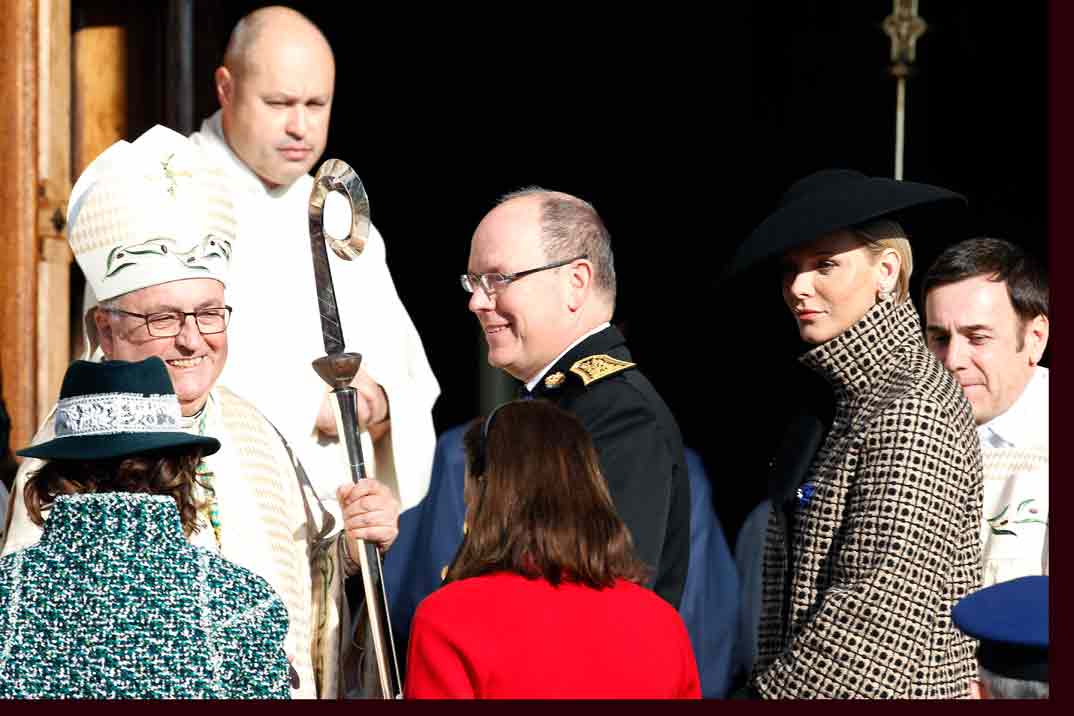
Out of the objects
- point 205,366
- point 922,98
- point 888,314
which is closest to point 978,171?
point 922,98

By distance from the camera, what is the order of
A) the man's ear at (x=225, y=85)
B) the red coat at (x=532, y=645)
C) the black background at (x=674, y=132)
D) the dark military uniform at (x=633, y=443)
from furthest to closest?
1. the black background at (x=674, y=132)
2. the man's ear at (x=225, y=85)
3. the dark military uniform at (x=633, y=443)
4. the red coat at (x=532, y=645)

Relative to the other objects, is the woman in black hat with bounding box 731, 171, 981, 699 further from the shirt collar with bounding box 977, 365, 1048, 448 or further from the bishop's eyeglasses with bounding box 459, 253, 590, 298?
the shirt collar with bounding box 977, 365, 1048, 448

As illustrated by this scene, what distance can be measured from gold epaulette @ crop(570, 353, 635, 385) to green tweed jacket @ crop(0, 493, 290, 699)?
3.95ft

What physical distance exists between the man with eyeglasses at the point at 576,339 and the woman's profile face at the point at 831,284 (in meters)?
0.39

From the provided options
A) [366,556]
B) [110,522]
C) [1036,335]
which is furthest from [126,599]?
[1036,335]

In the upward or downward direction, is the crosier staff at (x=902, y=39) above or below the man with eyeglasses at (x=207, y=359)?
above

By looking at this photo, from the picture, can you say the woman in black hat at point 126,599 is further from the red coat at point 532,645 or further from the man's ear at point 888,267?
the man's ear at point 888,267

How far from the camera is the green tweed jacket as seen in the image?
11.2 feet

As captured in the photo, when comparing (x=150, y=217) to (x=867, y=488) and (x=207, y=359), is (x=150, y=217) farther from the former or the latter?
(x=867, y=488)

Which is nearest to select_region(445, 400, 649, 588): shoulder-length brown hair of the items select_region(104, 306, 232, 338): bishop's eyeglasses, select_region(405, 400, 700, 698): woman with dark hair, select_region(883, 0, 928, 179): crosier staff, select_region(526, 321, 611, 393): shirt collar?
select_region(405, 400, 700, 698): woman with dark hair

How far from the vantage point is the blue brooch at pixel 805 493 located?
14.3ft

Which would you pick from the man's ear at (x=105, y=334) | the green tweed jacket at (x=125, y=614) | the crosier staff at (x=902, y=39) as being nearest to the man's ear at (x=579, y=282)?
the man's ear at (x=105, y=334)

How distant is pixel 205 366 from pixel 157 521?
1.16 m

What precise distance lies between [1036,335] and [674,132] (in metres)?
2.68
